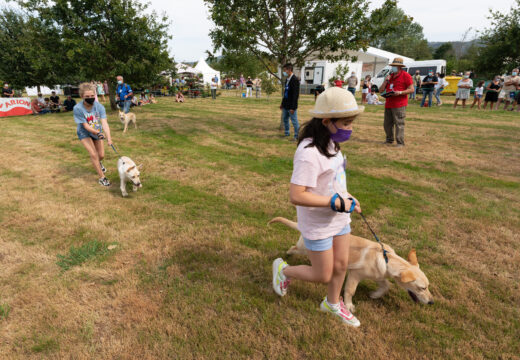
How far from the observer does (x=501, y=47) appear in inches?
1070

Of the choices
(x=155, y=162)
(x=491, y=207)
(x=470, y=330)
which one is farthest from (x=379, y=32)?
(x=470, y=330)

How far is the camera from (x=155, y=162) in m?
7.40

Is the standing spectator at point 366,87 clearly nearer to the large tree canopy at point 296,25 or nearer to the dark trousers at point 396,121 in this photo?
Result: the large tree canopy at point 296,25

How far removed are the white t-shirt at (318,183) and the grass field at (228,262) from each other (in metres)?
0.98

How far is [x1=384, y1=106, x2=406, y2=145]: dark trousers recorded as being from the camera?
26.1ft

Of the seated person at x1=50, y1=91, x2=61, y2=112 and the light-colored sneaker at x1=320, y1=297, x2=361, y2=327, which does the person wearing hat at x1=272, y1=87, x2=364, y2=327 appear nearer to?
the light-colored sneaker at x1=320, y1=297, x2=361, y2=327

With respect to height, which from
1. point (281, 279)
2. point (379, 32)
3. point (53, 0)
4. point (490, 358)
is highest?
point (53, 0)

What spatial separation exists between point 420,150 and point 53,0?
18318mm

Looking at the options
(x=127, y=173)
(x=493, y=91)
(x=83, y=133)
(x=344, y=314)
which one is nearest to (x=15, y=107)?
(x=83, y=133)

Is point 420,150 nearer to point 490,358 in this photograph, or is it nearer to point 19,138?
point 490,358

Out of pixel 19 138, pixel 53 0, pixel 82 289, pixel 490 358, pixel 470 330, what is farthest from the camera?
pixel 53 0

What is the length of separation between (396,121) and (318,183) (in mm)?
7187

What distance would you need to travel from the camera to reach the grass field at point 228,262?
2.38 metres

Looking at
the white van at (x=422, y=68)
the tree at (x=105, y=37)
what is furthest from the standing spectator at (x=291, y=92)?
the white van at (x=422, y=68)
